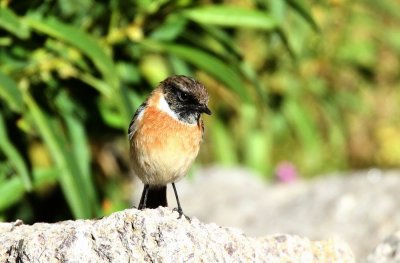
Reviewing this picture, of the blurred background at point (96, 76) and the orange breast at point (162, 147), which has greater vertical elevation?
the blurred background at point (96, 76)

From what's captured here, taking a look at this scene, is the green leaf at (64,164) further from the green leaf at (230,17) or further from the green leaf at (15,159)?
the green leaf at (230,17)

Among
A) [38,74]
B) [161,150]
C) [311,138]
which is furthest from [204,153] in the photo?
[161,150]

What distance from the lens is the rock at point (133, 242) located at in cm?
368

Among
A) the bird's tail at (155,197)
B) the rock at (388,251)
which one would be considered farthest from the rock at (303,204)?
the rock at (388,251)

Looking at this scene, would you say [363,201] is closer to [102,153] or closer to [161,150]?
[102,153]

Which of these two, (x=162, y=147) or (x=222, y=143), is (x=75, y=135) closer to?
(x=162, y=147)

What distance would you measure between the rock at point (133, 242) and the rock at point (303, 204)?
2.81 m

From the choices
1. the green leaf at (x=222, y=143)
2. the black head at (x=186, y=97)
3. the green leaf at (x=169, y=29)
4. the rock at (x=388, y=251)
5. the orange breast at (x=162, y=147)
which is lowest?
the rock at (x=388, y=251)

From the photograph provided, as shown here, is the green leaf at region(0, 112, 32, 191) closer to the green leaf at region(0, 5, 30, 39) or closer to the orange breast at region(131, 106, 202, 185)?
the green leaf at region(0, 5, 30, 39)

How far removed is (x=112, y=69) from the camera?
566 centimetres

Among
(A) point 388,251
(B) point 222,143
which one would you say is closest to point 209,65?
(A) point 388,251

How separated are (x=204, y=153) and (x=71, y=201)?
589 centimetres

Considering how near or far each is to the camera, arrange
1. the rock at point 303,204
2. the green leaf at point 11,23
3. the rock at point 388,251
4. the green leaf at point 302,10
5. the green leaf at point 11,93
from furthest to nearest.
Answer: the rock at point 303,204, the green leaf at point 302,10, the green leaf at point 11,23, the green leaf at point 11,93, the rock at point 388,251

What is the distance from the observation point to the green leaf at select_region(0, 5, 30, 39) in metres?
5.52
